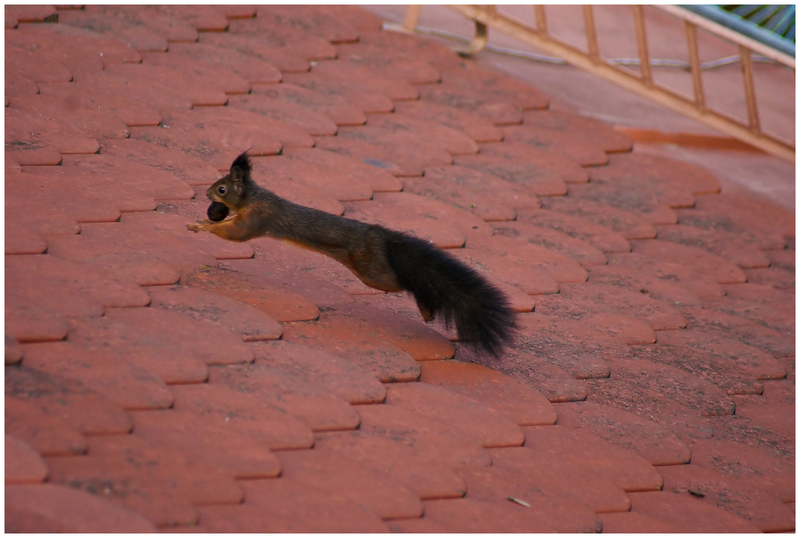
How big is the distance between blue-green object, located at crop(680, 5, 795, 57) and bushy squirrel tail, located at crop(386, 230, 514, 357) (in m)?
2.83

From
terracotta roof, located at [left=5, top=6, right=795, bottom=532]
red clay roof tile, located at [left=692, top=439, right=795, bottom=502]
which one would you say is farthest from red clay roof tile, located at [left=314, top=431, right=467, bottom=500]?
red clay roof tile, located at [left=692, top=439, right=795, bottom=502]

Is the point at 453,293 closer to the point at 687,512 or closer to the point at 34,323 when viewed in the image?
the point at 687,512

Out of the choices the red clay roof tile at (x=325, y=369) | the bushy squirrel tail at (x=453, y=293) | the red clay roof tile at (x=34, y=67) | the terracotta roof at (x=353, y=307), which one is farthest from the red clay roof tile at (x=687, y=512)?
the red clay roof tile at (x=34, y=67)

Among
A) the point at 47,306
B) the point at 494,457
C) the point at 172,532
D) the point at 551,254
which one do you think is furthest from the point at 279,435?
the point at 551,254

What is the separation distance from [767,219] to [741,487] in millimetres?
2351

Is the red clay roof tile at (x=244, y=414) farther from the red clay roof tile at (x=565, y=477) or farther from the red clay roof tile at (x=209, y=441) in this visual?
the red clay roof tile at (x=565, y=477)

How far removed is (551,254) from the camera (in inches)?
142

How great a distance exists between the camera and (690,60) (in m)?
4.96

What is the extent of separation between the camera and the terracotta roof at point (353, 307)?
1962 mm

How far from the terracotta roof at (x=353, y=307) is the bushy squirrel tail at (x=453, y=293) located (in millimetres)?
117

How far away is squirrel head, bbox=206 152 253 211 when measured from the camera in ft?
9.58

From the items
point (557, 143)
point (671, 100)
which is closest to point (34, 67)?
point (557, 143)

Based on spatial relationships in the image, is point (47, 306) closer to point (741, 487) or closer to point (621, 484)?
point (621, 484)

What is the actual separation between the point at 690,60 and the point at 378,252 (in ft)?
9.81
